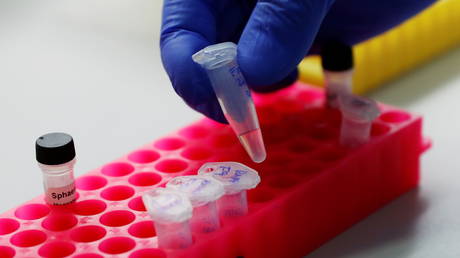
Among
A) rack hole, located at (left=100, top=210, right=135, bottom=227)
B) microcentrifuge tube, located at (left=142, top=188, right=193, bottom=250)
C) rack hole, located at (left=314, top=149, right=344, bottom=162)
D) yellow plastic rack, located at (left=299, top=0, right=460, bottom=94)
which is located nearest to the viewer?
microcentrifuge tube, located at (left=142, top=188, right=193, bottom=250)

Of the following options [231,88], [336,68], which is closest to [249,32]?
[231,88]

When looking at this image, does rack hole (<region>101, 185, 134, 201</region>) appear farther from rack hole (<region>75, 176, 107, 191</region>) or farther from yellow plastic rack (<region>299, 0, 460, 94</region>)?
yellow plastic rack (<region>299, 0, 460, 94</region>)

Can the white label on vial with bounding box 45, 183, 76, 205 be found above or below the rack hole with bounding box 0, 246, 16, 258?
above

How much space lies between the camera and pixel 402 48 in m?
1.39

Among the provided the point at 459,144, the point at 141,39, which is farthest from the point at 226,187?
the point at 141,39

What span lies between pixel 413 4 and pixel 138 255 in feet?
1.86

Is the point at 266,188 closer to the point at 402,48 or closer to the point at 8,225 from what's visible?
the point at 8,225

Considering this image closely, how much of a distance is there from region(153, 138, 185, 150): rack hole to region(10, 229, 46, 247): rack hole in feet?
0.77

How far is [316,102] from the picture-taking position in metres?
1.15

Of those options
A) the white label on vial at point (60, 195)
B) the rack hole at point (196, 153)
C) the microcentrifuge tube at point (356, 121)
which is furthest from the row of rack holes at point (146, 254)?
the microcentrifuge tube at point (356, 121)

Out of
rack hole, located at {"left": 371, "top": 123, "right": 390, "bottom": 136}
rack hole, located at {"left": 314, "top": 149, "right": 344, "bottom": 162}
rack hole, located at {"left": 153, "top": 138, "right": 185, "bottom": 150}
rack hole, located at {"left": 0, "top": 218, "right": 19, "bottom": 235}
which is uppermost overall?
rack hole, located at {"left": 153, "top": 138, "right": 185, "bottom": 150}

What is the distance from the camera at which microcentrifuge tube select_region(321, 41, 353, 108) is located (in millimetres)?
1108

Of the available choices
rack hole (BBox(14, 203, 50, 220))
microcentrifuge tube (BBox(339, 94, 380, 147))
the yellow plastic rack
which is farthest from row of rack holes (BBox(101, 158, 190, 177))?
the yellow plastic rack

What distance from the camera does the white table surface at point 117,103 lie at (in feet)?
3.32
